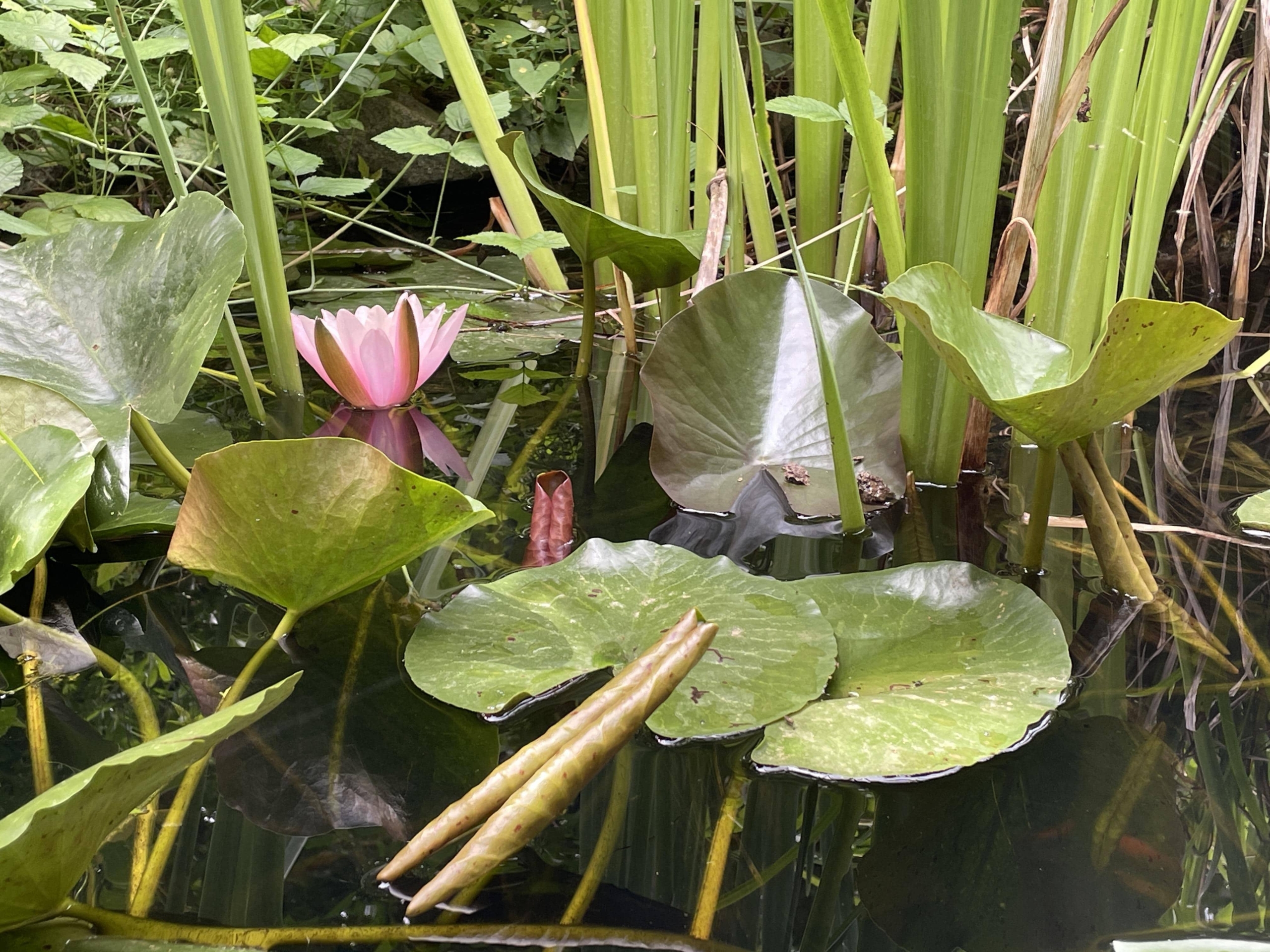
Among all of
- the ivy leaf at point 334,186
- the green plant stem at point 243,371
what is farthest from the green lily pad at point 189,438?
the ivy leaf at point 334,186

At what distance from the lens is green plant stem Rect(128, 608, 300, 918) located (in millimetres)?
385

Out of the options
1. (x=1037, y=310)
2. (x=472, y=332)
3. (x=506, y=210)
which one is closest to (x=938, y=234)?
(x=1037, y=310)

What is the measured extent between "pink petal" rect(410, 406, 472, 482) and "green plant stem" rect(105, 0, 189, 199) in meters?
0.30

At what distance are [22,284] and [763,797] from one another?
0.67 meters

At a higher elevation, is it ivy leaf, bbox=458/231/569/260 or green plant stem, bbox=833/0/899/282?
green plant stem, bbox=833/0/899/282

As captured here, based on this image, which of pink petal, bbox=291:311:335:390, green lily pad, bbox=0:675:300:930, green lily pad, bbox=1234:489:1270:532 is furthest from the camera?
pink petal, bbox=291:311:335:390

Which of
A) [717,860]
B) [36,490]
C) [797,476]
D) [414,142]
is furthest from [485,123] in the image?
[717,860]

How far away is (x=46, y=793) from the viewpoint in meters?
0.32

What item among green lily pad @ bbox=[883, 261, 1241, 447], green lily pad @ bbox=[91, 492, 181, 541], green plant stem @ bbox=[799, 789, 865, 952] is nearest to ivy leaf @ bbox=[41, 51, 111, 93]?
green lily pad @ bbox=[91, 492, 181, 541]

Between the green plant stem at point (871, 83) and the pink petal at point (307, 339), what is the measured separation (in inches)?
21.1

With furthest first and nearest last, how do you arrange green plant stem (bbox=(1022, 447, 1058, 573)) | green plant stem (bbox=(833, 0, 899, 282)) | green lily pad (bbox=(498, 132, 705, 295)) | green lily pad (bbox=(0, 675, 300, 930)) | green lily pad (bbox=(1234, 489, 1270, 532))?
1. green plant stem (bbox=(833, 0, 899, 282))
2. green lily pad (bbox=(498, 132, 705, 295))
3. green lily pad (bbox=(1234, 489, 1270, 532))
4. green plant stem (bbox=(1022, 447, 1058, 573))
5. green lily pad (bbox=(0, 675, 300, 930))

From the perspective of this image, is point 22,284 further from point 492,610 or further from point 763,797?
point 763,797

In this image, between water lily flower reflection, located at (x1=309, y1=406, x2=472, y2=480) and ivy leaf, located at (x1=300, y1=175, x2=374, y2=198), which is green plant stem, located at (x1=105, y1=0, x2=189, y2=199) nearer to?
water lily flower reflection, located at (x1=309, y1=406, x2=472, y2=480)

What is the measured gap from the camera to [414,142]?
136cm
